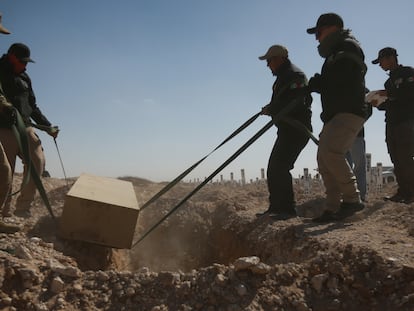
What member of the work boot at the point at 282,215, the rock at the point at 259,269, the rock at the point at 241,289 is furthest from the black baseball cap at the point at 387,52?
the rock at the point at 241,289

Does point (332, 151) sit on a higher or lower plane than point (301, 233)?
higher

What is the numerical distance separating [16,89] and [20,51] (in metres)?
0.40

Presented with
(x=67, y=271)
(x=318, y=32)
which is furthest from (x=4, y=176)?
(x=318, y=32)

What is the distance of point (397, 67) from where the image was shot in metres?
5.10

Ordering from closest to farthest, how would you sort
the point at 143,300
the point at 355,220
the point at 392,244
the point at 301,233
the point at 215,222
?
the point at 143,300 → the point at 392,244 → the point at 301,233 → the point at 355,220 → the point at 215,222

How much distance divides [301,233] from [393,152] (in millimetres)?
2282

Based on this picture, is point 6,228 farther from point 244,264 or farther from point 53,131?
point 244,264

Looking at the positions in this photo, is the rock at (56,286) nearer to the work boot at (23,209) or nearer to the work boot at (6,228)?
the work boot at (6,228)

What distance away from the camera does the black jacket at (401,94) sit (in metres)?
5.00

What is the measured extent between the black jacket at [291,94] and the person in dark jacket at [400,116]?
138cm

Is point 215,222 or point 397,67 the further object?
point 215,222

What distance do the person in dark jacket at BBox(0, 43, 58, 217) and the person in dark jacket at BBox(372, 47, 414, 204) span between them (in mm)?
4038

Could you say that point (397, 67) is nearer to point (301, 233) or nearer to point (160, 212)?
point (301, 233)

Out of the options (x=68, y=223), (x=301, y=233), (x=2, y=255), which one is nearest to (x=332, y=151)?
(x=301, y=233)
